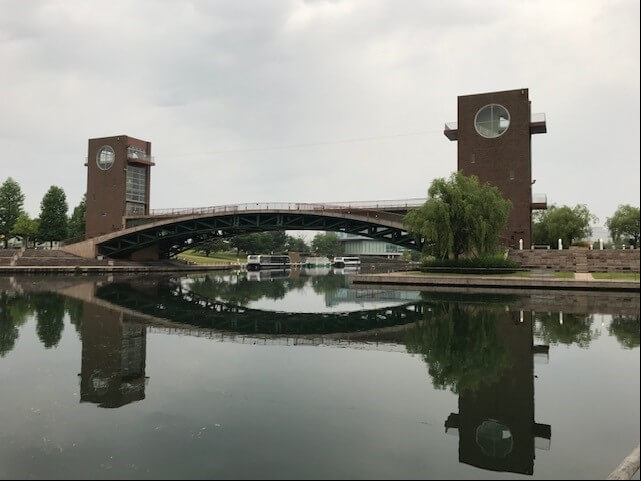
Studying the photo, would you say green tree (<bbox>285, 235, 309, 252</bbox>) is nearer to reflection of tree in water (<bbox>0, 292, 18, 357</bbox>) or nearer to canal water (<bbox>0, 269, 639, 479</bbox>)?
reflection of tree in water (<bbox>0, 292, 18, 357</bbox>)

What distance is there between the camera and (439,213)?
4025cm

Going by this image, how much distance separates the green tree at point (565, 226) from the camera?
72000 millimetres

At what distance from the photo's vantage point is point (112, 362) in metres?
12.6

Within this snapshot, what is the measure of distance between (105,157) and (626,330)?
77.2 metres

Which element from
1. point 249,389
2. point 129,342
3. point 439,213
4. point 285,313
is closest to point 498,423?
point 249,389

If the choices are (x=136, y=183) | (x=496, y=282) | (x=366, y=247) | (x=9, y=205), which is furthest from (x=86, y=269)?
(x=366, y=247)

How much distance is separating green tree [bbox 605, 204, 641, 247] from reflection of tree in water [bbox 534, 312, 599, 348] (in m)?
67.4

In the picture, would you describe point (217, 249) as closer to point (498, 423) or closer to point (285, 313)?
point (285, 313)

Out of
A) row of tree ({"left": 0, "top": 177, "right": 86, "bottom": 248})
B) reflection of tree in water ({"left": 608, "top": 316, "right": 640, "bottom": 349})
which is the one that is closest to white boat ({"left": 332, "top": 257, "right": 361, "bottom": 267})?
row of tree ({"left": 0, "top": 177, "right": 86, "bottom": 248})

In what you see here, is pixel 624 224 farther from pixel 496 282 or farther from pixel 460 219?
pixel 496 282

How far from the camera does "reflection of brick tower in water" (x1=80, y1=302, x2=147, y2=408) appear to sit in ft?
32.3

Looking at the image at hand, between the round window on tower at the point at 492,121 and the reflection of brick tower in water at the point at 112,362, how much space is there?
43.6 metres

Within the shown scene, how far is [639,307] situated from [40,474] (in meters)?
24.1

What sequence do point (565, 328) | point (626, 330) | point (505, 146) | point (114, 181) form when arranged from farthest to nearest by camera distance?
point (114, 181), point (505, 146), point (565, 328), point (626, 330)
